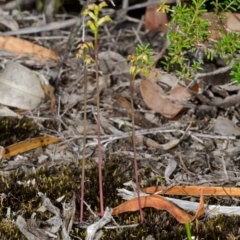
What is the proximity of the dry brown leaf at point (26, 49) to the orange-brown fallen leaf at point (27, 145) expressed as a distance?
77cm

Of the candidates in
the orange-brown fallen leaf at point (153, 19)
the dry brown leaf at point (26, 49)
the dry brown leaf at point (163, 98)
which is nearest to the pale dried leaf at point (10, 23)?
the dry brown leaf at point (26, 49)

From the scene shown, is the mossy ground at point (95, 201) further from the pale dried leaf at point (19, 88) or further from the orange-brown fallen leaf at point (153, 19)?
the orange-brown fallen leaf at point (153, 19)

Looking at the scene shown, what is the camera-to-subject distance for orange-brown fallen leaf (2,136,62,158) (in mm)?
2660

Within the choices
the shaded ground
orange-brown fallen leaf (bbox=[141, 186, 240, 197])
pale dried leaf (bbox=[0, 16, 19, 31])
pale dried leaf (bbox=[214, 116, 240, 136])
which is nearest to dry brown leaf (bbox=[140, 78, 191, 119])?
the shaded ground

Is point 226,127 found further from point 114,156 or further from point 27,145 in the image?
point 27,145

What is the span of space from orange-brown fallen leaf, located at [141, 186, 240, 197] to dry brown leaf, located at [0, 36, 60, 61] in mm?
1299

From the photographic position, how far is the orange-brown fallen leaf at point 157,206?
2225mm

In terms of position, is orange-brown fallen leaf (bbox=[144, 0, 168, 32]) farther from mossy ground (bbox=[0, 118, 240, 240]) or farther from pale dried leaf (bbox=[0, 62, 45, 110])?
mossy ground (bbox=[0, 118, 240, 240])

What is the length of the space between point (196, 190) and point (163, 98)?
0.70 m

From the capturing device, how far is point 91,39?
11.9 ft

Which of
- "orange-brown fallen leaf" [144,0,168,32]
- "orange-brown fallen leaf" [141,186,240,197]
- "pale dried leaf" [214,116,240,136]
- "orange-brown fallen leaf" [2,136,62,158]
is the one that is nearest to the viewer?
"orange-brown fallen leaf" [141,186,240,197]

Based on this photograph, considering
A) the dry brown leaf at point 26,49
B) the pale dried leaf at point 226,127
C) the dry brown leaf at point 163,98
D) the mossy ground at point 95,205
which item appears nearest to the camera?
the mossy ground at point 95,205

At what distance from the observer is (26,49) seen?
3.43 meters

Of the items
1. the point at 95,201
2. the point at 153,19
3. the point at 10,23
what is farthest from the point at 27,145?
the point at 153,19
